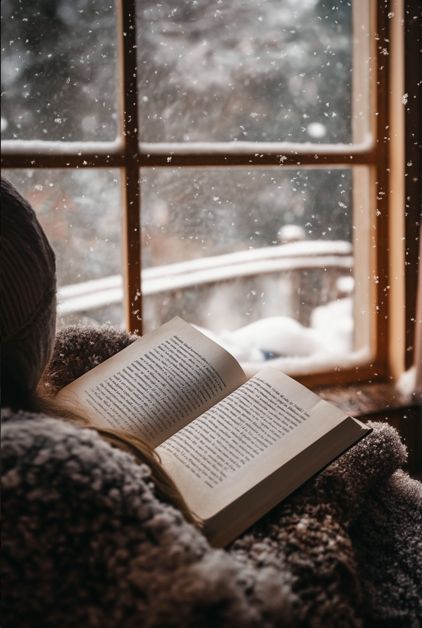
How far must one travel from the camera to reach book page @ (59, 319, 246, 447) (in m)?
0.73

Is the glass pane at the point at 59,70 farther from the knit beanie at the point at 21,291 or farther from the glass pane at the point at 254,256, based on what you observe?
the knit beanie at the point at 21,291

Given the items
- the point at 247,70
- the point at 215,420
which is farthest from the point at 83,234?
the point at 215,420

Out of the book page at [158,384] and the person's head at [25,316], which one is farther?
the book page at [158,384]

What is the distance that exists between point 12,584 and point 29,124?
0.88 m

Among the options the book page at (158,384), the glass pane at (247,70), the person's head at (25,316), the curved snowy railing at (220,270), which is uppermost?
the glass pane at (247,70)

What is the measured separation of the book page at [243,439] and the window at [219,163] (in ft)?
1.83

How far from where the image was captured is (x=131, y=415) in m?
0.73

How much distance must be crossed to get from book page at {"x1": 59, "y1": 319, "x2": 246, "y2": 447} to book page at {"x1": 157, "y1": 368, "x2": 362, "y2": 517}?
0.03 m

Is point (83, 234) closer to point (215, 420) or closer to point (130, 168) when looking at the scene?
point (130, 168)

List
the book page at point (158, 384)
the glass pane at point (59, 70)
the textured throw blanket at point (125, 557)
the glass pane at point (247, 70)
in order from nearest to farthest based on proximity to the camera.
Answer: the textured throw blanket at point (125, 557), the book page at point (158, 384), the glass pane at point (59, 70), the glass pane at point (247, 70)

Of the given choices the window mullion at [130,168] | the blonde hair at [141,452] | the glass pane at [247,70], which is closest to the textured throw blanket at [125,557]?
the blonde hair at [141,452]

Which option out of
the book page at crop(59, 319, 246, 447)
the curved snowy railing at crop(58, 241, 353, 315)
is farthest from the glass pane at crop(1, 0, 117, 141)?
the book page at crop(59, 319, 246, 447)

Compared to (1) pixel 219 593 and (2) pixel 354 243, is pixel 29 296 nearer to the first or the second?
(1) pixel 219 593

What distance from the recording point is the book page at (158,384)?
732 mm
